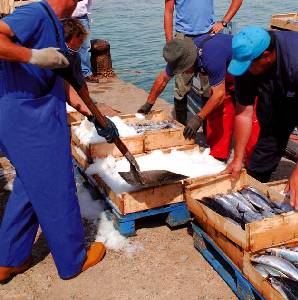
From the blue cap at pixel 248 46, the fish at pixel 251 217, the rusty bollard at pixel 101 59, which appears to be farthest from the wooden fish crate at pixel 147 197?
the rusty bollard at pixel 101 59

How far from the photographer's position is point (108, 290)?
3.73 meters

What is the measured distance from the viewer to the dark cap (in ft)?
15.9

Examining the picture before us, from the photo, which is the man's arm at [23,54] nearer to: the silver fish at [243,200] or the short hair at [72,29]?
the short hair at [72,29]

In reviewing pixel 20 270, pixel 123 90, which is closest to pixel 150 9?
pixel 123 90

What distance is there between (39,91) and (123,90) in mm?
7230

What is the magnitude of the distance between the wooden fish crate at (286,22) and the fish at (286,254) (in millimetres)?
4800

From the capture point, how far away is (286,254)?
3254 mm

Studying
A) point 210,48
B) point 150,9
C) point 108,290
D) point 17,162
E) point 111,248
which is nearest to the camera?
point 17,162

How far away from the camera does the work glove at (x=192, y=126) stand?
504 centimetres

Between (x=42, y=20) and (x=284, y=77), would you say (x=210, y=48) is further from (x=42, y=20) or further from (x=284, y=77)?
(x=42, y=20)

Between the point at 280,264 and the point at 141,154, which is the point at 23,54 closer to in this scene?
the point at 280,264

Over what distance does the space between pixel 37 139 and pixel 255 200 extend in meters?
2.01

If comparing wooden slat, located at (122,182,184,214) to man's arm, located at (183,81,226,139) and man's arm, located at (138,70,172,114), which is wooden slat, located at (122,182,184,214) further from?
man's arm, located at (138,70,172,114)

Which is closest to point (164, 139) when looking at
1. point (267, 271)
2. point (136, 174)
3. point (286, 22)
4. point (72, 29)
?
point (136, 174)
